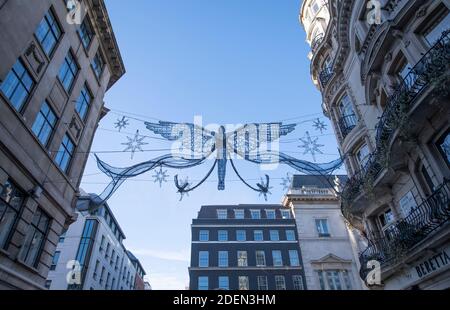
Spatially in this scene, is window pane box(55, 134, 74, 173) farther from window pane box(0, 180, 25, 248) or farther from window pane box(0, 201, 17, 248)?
window pane box(0, 201, 17, 248)

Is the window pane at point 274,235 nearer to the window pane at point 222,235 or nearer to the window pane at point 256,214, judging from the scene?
the window pane at point 256,214

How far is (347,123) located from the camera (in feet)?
56.1

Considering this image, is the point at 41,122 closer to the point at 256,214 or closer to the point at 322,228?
the point at 322,228

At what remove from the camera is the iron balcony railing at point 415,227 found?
9.08m

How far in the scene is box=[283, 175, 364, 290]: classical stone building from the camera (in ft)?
103

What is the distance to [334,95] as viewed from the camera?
18.1m

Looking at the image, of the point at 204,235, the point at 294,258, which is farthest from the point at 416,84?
the point at 204,235

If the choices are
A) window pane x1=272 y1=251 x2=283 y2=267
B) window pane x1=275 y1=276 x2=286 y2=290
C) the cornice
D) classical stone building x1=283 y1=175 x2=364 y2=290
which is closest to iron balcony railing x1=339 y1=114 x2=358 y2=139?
classical stone building x1=283 y1=175 x2=364 y2=290

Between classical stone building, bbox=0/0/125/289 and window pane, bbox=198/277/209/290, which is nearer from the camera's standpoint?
classical stone building, bbox=0/0/125/289

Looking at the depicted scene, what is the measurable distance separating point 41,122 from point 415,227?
15.9 metres

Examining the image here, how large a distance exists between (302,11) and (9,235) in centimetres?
2548

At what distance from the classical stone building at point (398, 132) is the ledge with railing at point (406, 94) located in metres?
0.03

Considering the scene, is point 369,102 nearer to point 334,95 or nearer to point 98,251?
point 334,95

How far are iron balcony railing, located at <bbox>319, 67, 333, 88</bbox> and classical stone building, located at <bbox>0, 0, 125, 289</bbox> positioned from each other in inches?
577
